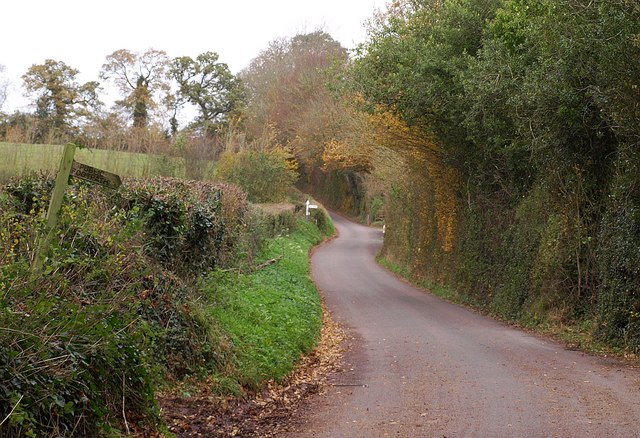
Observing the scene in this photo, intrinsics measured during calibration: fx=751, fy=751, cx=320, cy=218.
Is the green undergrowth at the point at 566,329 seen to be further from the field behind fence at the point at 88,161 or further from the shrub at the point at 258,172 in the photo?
the shrub at the point at 258,172

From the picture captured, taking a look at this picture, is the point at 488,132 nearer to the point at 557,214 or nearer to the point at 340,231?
the point at 557,214

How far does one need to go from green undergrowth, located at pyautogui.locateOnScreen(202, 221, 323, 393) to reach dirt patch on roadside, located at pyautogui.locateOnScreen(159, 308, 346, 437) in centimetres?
27

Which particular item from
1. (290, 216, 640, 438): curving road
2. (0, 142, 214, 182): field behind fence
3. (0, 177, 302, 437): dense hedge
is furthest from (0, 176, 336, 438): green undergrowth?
(0, 142, 214, 182): field behind fence

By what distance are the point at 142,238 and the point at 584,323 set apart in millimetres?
12098

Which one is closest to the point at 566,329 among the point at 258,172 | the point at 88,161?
the point at 88,161

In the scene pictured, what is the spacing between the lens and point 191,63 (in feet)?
206

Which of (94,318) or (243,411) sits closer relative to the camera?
(94,318)

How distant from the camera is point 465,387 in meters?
11.0

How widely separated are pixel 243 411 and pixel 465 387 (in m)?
3.49

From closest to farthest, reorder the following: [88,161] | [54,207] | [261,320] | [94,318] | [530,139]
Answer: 1. [94,318]
2. [54,207]
3. [261,320]
4. [530,139]
5. [88,161]

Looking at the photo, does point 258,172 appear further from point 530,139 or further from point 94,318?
point 94,318

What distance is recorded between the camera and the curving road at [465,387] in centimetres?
858

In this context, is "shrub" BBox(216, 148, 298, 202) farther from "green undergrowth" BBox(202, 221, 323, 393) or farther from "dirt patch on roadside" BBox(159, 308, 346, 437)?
"dirt patch on roadside" BBox(159, 308, 346, 437)

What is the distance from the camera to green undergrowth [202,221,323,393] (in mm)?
11203
